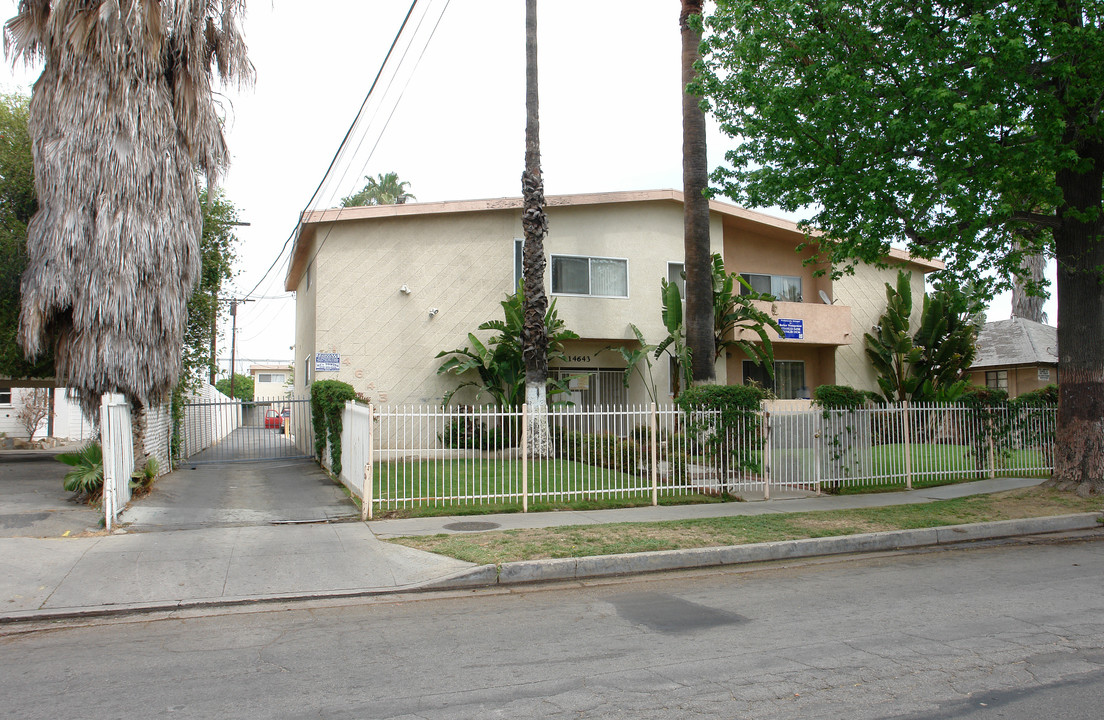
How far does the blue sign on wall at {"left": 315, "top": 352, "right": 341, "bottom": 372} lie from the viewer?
17.0 m

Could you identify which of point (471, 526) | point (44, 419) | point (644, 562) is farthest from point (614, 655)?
point (44, 419)

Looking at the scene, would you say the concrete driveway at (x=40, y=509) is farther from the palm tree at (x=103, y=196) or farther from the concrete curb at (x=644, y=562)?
the concrete curb at (x=644, y=562)

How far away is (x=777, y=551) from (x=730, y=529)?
0.90m

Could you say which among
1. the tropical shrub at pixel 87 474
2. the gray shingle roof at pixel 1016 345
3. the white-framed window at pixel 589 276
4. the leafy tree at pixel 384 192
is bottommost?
the tropical shrub at pixel 87 474

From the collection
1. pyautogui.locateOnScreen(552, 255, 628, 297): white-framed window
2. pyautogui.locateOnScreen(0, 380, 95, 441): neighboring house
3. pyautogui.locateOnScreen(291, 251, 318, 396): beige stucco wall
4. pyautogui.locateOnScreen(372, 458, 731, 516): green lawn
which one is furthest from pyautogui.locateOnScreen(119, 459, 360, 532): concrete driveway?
pyautogui.locateOnScreen(0, 380, 95, 441): neighboring house

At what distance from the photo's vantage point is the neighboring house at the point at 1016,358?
82.6 feet

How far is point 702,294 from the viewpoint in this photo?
15.2m

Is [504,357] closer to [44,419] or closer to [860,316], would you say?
[860,316]

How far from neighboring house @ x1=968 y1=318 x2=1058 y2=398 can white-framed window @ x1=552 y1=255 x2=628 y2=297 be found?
13.2 m

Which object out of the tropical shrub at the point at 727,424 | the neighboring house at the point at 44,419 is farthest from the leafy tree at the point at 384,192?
the tropical shrub at the point at 727,424

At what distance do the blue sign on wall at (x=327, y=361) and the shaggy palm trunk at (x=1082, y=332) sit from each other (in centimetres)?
1402

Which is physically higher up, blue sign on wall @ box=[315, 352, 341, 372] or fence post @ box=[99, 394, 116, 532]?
blue sign on wall @ box=[315, 352, 341, 372]

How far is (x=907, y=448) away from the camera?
45.1 ft

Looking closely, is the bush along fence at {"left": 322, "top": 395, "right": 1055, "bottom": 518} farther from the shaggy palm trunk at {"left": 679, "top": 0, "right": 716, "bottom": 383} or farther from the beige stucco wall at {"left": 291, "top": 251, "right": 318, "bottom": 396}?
the beige stucco wall at {"left": 291, "top": 251, "right": 318, "bottom": 396}
